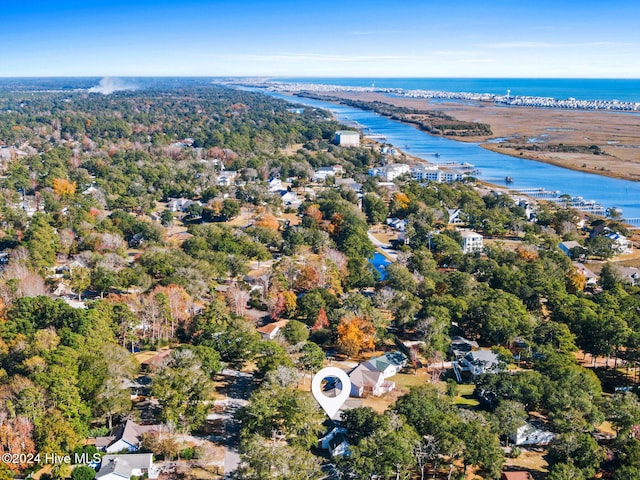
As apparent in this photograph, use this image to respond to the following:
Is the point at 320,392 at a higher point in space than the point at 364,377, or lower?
higher

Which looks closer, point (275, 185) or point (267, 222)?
point (267, 222)

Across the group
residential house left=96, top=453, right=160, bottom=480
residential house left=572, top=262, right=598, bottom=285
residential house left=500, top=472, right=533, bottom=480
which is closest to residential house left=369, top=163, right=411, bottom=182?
residential house left=572, top=262, right=598, bottom=285

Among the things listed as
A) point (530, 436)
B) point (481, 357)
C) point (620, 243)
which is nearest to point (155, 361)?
point (481, 357)

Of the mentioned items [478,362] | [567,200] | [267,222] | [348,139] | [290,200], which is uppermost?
[348,139]

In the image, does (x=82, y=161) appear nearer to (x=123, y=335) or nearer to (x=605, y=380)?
(x=123, y=335)

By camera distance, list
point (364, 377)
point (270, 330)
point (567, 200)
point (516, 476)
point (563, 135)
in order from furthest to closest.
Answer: point (563, 135) → point (567, 200) → point (270, 330) → point (364, 377) → point (516, 476)

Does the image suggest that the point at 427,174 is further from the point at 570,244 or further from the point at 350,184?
the point at 570,244

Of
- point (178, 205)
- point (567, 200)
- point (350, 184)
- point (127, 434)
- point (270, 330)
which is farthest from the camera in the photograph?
point (350, 184)
